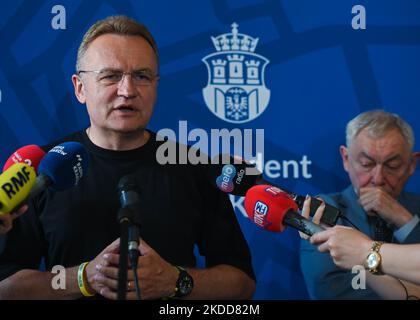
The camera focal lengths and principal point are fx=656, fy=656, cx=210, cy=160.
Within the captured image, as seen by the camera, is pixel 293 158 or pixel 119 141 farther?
pixel 293 158

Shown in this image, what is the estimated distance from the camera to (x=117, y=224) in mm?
2117

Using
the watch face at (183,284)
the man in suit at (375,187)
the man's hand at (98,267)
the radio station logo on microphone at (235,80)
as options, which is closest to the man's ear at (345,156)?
the man in suit at (375,187)

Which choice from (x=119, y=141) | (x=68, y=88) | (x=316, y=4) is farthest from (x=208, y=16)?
(x=119, y=141)

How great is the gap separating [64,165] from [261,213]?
21.7 inches

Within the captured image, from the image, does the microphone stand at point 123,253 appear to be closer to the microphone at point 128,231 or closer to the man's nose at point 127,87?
the microphone at point 128,231

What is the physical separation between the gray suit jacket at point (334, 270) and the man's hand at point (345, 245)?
87 centimetres

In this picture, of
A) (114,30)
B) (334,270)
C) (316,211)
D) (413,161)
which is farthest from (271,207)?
(413,161)

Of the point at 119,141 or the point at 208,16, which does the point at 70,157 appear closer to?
the point at 119,141

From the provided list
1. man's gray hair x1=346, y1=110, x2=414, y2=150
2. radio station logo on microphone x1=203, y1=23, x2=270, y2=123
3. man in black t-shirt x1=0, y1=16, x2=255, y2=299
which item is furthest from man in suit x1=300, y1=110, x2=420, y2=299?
man in black t-shirt x1=0, y1=16, x2=255, y2=299

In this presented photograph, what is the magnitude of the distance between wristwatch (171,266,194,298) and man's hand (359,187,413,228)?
0.99 metres

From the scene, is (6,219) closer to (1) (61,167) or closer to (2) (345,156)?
(1) (61,167)

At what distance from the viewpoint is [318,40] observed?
2.91m

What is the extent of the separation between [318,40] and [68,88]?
1108 mm
